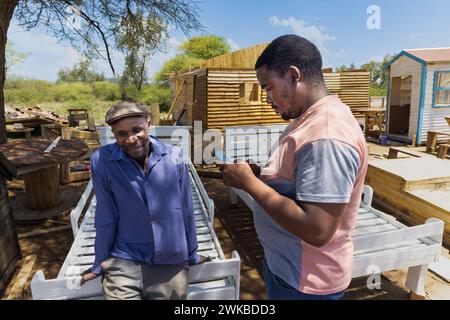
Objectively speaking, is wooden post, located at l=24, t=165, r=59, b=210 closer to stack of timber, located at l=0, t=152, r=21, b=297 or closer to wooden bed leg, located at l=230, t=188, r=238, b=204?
stack of timber, located at l=0, t=152, r=21, b=297

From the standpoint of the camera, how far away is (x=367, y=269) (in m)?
3.36

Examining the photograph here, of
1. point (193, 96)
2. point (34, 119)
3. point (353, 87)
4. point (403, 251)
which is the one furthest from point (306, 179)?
point (34, 119)

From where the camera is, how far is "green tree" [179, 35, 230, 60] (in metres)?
55.6

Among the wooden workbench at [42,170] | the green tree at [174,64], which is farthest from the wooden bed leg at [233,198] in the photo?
the green tree at [174,64]

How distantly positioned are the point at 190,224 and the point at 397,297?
2.81 m

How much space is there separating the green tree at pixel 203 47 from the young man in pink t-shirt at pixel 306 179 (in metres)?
56.1

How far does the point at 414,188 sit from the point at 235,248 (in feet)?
11.3

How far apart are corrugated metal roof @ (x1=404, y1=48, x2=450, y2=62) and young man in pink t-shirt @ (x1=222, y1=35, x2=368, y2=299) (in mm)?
13610

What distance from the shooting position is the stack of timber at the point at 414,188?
5.23m

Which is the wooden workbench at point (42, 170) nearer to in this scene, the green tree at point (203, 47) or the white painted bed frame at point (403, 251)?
the white painted bed frame at point (403, 251)

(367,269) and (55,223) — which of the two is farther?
(55,223)

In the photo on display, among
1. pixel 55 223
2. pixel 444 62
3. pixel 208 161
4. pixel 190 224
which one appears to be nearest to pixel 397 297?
pixel 190 224

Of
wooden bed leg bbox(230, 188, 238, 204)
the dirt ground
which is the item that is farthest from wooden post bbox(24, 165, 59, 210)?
wooden bed leg bbox(230, 188, 238, 204)

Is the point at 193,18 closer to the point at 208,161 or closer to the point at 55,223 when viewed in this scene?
the point at 208,161
